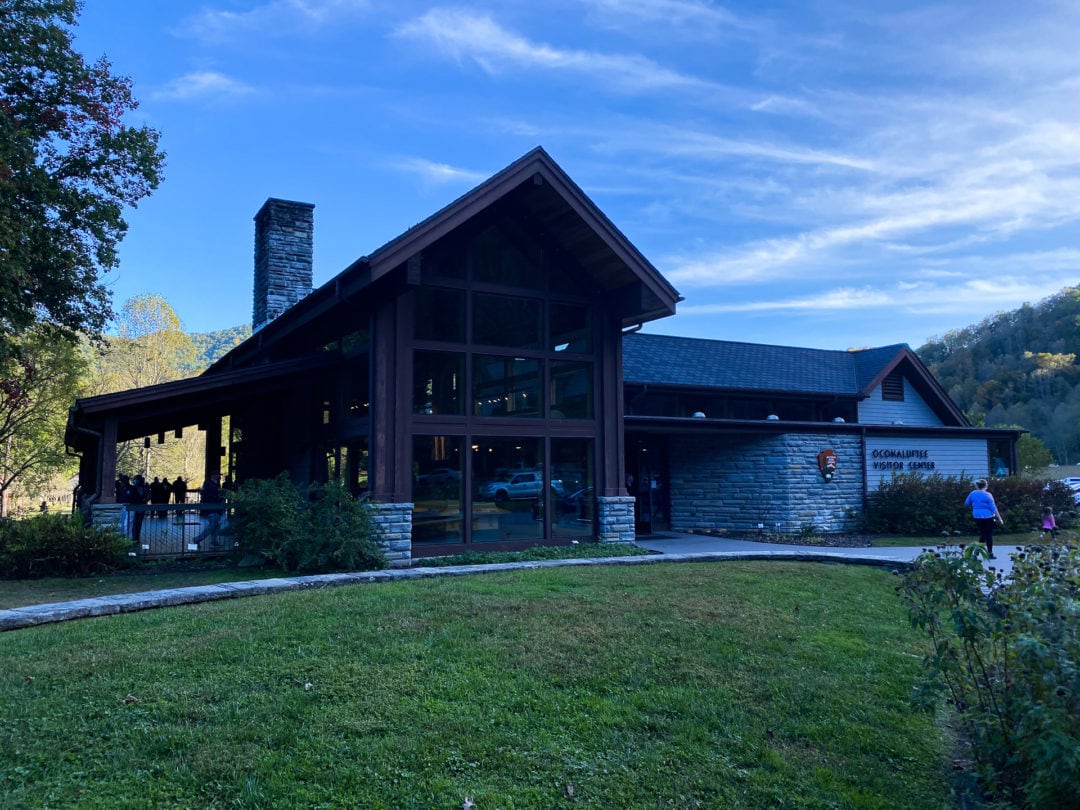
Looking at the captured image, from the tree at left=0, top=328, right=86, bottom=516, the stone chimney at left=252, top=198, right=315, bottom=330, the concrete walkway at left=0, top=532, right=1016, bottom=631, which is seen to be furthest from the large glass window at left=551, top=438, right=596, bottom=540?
the tree at left=0, top=328, right=86, bottom=516

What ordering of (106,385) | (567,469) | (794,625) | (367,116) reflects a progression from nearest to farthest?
(794,625) < (567,469) < (367,116) < (106,385)

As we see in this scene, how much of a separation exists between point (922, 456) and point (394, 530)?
14.3 m

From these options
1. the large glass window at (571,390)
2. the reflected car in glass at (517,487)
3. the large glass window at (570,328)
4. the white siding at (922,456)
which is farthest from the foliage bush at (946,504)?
the reflected car in glass at (517,487)

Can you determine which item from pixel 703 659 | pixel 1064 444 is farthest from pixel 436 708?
pixel 1064 444

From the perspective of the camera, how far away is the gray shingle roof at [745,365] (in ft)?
63.6

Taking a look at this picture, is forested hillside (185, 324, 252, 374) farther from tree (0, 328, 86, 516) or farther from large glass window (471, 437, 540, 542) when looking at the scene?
large glass window (471, 437, 540, 542)

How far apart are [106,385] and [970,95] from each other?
3138cm

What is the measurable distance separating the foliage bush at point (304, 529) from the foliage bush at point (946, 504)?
41.2ft

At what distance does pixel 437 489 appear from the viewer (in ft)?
38.3

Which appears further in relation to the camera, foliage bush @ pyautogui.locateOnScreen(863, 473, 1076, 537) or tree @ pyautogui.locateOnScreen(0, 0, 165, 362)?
foliage bush @ pyautogui.locateOnScreen(863, 473, 1076, 537)

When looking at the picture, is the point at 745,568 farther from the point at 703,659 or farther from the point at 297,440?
the point at 297,440

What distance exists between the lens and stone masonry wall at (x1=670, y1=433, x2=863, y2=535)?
17.1 m

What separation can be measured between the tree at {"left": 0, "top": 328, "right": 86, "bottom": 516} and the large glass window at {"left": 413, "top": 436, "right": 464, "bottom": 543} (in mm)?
14931

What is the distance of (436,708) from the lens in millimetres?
4633
